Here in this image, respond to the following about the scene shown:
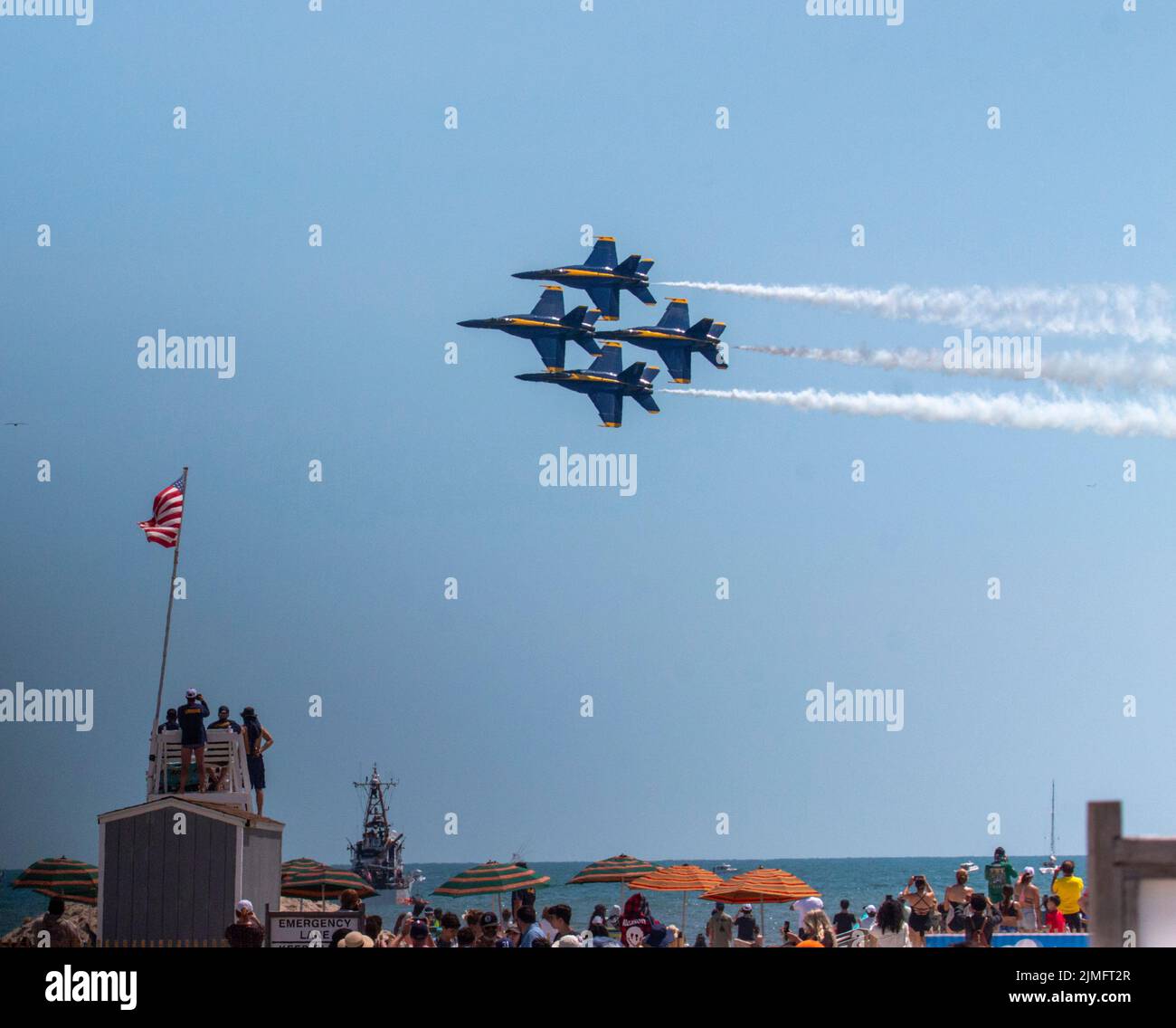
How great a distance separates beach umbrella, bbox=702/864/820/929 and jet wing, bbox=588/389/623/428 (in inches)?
1615

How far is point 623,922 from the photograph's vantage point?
2012 cm

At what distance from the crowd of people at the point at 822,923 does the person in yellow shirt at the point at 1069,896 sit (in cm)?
1

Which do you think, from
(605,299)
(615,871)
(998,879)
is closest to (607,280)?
(605,299)

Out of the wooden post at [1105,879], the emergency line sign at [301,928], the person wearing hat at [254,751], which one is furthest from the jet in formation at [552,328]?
the wooden post at [1105,879]

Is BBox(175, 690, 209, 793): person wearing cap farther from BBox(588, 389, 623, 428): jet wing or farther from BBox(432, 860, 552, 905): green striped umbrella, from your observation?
BBox(588, 389, 623, 428): jet wing

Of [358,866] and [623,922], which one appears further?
[358,866]

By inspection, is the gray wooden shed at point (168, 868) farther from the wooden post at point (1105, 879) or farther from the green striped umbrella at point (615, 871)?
the wooden post at point (1105, 879)

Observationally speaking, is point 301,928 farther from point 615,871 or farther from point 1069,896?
point 615,871

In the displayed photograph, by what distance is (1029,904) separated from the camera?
19.3 m

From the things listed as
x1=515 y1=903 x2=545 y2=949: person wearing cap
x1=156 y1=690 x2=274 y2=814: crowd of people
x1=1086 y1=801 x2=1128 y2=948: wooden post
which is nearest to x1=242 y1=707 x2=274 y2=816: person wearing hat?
x1=156 y1=690 x2=274 y2=814: crowd of people

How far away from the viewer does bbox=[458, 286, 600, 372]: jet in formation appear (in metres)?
66.2
